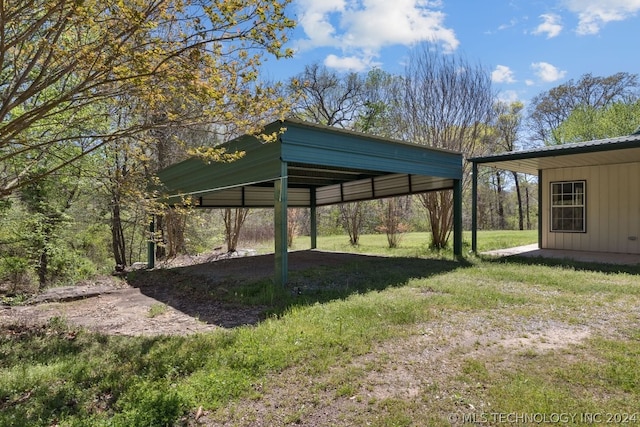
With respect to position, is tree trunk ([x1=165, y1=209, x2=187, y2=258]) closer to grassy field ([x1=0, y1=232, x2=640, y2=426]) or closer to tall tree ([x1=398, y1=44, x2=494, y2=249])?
grassy field ([x1=0, y1=232, x2=640, y2=426])

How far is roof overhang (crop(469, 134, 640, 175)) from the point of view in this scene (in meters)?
7.54

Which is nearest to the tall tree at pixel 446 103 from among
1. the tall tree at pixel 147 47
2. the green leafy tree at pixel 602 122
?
the tall tree at pixel 147 47

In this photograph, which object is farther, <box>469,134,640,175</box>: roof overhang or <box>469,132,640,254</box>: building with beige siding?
<box>469,132,640,254</box>: building with beige siding

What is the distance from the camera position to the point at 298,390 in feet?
8.79

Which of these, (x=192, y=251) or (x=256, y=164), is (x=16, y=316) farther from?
(x=192, y=251)

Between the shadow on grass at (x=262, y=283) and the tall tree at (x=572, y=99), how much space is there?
2031 centimetres

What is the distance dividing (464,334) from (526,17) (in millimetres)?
9113

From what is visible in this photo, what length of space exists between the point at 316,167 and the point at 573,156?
6.01 meters

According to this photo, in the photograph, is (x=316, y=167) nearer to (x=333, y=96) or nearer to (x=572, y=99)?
(x=333, y=96)

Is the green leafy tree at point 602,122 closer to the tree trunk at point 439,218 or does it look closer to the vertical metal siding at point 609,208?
the vertical metal siding at point 609,208

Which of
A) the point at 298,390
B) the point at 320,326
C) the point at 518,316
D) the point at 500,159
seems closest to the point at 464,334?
the point at 518,316

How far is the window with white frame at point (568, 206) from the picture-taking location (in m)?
9.90

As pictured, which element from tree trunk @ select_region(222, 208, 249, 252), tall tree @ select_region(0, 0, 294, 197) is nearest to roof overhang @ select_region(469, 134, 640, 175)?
tall tree @ select_region(0, 0, 294, 197)

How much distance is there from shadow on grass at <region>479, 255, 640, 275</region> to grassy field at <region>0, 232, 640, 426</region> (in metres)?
2.46
